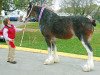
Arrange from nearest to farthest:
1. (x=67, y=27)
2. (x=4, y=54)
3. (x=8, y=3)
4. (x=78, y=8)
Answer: (x=67, y=27)
(x=4, y=54)
(x=8, y=3)
(x=78, y=8)

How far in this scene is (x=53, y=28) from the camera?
9953 millimetres

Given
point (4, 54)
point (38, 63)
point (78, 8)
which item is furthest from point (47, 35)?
point (78, 8)

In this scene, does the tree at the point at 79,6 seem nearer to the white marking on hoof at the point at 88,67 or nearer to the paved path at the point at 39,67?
the paved path at the point at 39,67

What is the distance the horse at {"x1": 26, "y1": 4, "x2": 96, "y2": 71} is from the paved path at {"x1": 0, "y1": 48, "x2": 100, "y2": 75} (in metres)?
0.30

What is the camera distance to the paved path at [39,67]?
9.12m

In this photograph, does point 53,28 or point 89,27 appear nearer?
point 89,27

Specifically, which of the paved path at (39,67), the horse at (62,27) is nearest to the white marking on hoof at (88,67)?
the horse at (62,27)

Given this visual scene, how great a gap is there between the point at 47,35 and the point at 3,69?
1668 millimetres

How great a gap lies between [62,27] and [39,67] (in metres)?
1.38

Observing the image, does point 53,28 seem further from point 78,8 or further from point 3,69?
point 78,8

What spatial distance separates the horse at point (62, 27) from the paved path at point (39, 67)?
297 millimetres

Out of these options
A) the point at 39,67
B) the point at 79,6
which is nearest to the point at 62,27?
the point at 39,67

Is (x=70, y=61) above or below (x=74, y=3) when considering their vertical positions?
above

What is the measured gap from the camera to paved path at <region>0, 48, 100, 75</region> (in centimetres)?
912
